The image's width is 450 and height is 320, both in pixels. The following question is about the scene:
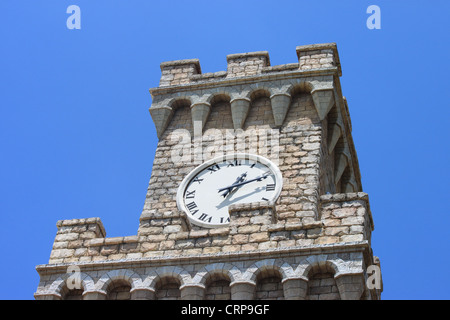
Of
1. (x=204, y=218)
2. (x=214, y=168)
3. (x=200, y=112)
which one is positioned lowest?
(x=204, y=218)

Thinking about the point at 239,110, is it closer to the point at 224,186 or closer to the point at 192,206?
the point at 224,186

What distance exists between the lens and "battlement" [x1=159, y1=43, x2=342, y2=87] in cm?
2103

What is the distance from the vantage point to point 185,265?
1609 centimetres

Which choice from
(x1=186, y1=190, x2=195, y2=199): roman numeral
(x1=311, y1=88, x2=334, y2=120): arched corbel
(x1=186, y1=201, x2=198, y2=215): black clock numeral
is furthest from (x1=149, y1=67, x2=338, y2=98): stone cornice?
(x1=186, y1=201, x2=198, y2=215): black clock numeral

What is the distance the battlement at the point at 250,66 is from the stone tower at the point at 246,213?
2cm

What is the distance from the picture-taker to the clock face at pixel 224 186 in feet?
60.2

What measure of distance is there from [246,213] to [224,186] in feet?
7.46

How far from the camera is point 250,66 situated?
21453mm

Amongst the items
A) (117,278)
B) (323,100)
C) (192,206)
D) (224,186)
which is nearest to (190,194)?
(192,206)

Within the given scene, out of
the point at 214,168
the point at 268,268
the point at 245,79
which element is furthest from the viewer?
the point at 245,79

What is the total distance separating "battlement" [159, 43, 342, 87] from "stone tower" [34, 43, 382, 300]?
23 mm

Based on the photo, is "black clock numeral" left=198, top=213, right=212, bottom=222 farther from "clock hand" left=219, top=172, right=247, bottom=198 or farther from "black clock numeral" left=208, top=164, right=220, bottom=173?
"black clock numeral" left=208, top=164, right=220, bottom=173

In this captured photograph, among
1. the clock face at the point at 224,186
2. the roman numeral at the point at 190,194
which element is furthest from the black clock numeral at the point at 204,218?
the roman numeral at the point at 190,194
